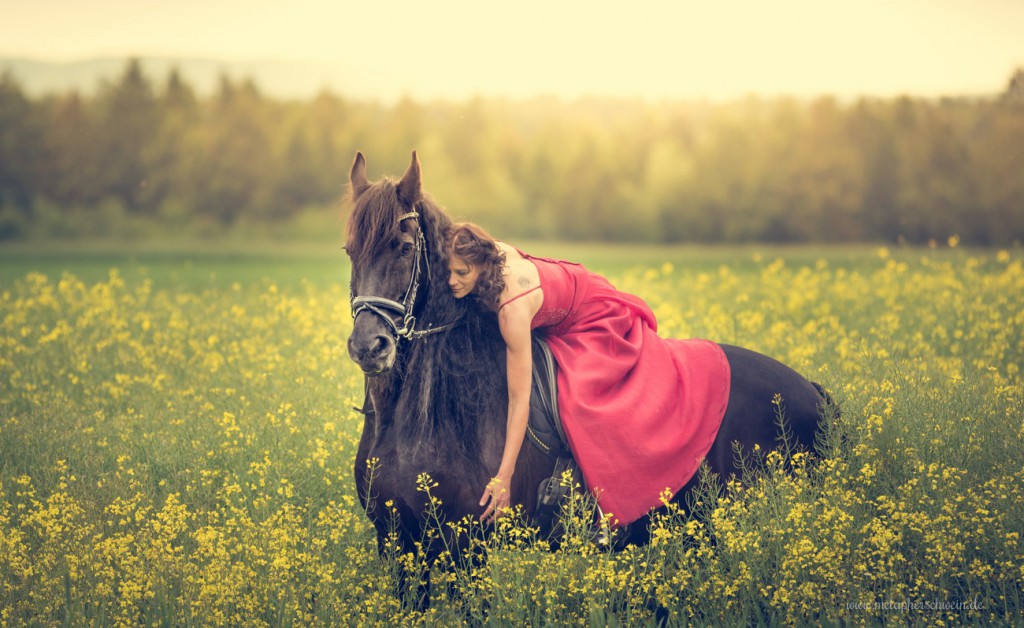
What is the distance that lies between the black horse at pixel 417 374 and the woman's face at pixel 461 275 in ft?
0.15

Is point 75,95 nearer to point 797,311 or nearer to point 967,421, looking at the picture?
point 797,311

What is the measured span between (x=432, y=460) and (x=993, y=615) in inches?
114

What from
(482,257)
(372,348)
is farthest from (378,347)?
(482,257)

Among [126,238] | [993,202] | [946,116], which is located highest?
[946,116]

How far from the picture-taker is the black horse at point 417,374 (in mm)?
4148

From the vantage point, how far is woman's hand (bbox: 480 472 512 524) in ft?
14.4

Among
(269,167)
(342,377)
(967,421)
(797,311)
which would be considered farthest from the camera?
(269,167)

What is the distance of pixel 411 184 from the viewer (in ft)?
13.8

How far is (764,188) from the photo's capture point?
42375 mm

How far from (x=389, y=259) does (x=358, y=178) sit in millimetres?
520

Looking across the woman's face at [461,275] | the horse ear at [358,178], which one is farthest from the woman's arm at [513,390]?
the horse ear at [358,178]

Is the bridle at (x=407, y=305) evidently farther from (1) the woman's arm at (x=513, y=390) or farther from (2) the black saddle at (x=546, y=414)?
(2) the black saddle at (x=546, y=414)

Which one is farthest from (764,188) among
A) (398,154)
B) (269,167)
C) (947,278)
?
(947,278)

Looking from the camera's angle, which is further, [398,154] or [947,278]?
[398,154]
